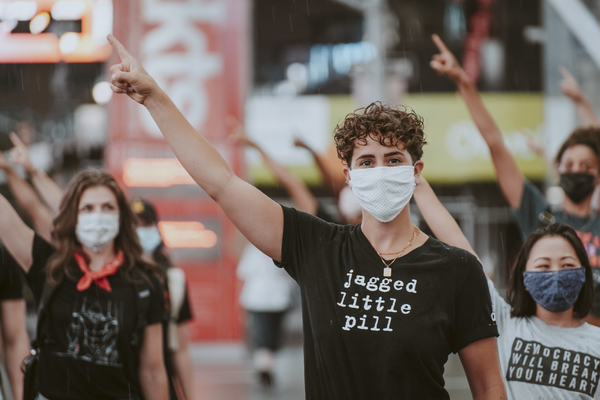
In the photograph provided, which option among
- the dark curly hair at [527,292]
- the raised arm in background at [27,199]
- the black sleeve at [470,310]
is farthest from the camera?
the raised arm in background at [27,199]

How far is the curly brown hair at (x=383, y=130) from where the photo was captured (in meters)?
2.33

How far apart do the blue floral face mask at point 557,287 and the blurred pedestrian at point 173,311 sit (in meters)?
2.01

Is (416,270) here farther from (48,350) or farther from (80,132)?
(80,132)

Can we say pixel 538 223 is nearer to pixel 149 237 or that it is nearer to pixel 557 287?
pixel 557 287

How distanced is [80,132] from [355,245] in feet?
50.9

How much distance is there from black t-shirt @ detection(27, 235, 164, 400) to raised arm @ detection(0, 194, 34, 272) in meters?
0.04

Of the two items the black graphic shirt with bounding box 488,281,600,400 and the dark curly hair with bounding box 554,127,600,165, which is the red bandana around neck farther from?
the dark curly hair with bounding box 554,127,600,165

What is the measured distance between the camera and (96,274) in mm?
3422

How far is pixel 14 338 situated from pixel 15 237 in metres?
1.08

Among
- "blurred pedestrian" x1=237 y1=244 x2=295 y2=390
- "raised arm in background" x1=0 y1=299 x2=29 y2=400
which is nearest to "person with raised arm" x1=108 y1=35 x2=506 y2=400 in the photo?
"raised arm in background" x1=0 y1=299 x2=29 y2=400

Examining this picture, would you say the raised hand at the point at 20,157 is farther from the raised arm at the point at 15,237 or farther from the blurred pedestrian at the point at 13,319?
the raised arm at the point at 15,237

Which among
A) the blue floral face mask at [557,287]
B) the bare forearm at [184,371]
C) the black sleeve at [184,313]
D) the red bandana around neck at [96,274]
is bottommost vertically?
the bare forearm at [184,371]

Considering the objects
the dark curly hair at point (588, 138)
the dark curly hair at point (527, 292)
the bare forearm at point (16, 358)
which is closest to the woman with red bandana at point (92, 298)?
the bare forearm at point (16, 358)

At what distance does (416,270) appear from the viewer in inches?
90.6
